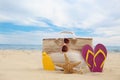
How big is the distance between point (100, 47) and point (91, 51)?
22 centimetres

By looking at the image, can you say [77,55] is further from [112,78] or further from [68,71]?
[112,78]

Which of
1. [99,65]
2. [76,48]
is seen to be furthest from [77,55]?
[99,65]

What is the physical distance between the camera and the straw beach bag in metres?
5.79

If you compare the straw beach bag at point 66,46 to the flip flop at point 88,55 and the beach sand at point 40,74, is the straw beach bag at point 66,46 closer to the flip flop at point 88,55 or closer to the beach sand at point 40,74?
the flip flop at point 88,55

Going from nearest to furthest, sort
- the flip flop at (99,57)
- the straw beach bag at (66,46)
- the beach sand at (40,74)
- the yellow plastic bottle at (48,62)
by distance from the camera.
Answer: the beach sand at (40,74) → the flip flop at (99,57) → the straw beach bag at (66,46) → the yellow plastic bottle at (48,62)

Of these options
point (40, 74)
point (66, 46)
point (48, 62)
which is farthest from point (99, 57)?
point (40, 74)

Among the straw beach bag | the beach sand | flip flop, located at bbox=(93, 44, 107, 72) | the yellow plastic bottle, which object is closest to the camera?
the beach sand

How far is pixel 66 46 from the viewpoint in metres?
5.84

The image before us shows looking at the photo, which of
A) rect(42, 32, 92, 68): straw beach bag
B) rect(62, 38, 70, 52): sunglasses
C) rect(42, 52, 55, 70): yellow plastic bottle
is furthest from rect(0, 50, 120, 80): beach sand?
rect(62, 38, 70, 52): sunglasses

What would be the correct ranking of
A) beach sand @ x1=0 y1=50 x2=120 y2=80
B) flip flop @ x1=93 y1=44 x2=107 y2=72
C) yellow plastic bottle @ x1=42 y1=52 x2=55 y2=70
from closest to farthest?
beach sand @ x1=0 y1=50 x2=120 y2=80, flip flop @ x1=93 y1=44 x2=107 y2=72, yellow plastic bottle @ x1=42 y1=52 x2=55 y2=70

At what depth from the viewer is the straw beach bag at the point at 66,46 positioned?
579 cm

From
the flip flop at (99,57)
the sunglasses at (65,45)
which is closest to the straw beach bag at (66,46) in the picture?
the sunglasses at (65,45)

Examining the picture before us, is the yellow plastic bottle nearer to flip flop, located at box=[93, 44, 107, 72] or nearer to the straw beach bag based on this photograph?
the straw beach bag

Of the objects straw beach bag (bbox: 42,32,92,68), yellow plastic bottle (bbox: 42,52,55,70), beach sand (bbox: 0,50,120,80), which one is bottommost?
beach sand (bbox: 0,50,120,80)
